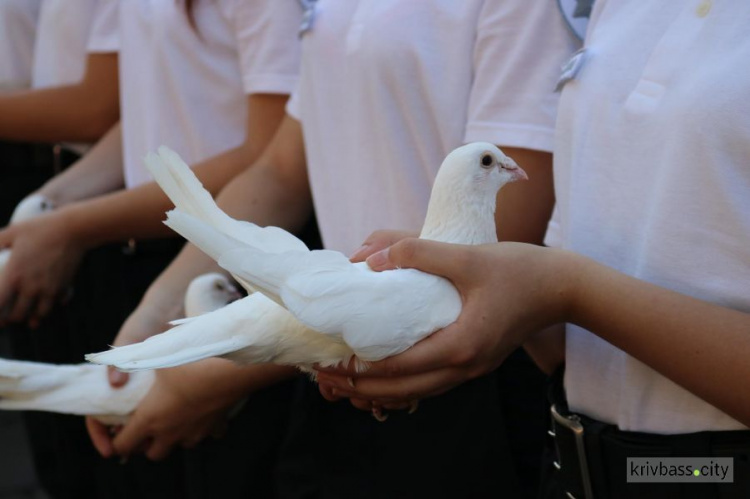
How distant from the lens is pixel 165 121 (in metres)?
2.15

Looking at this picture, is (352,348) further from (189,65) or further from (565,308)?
(189,65)

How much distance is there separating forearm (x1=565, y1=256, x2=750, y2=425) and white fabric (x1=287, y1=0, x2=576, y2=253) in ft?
1.14

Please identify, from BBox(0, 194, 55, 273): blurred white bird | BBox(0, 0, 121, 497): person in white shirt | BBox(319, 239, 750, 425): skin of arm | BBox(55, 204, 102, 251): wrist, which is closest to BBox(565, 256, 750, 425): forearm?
BBox(319, 239, 750, 425): skin of arm

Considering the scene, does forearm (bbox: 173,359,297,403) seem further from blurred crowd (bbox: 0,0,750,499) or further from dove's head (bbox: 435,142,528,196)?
dove's head (bbox: 435,142,528,196)

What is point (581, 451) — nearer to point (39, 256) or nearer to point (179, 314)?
point (179, 314)

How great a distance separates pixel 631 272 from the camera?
1.12 meters

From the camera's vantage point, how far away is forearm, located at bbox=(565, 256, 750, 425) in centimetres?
99

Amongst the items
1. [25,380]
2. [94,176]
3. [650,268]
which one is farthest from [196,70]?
[650,268]

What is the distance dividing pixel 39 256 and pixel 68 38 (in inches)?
32.1

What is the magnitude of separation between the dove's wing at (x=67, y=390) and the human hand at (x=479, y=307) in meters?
0.79

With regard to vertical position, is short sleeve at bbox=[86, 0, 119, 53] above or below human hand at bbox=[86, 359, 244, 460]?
above

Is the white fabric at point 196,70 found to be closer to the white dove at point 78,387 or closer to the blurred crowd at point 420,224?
the blurred crowd at point 420,224

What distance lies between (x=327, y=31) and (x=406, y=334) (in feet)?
2.42

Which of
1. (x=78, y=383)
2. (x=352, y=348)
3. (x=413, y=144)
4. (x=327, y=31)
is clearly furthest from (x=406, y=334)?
(x=78, y=383)
